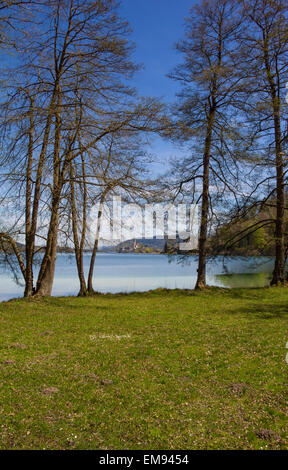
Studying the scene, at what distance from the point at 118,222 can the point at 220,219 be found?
6.17m

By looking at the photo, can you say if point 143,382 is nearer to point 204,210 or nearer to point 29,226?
point 29,226

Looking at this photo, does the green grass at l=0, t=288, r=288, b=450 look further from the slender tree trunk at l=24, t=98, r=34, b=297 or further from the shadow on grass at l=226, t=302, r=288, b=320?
the slender tree trunk at l=24, t=98, r=34, b=297

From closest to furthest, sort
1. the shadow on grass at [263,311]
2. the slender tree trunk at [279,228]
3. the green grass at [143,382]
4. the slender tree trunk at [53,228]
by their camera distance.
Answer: the green grass at [143,382]
the shadow on grass at [263,311]
the slender tree trunk at [53,228]
the slender tree trunk at [279,228]

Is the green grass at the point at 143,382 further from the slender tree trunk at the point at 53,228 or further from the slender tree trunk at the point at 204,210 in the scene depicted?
the slender tree trunk at the point at 204,210

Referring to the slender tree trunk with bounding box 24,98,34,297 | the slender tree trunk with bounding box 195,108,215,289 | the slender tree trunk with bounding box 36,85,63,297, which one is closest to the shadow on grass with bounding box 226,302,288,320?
the slender tree trunk with bounding box 195,108,215,289

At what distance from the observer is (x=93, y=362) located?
6.79m

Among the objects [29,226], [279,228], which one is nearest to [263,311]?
[279,228]

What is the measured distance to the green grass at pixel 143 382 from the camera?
426 cm

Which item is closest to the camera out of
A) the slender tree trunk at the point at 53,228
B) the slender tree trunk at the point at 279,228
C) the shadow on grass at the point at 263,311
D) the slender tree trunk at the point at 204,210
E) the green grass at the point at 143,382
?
the green grass at the point at 143,382

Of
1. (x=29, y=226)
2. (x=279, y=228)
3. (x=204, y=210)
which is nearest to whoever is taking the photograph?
(x=29, y=226)

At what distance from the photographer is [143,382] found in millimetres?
5785

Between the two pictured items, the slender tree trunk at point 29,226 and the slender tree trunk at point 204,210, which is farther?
the slender tree trunk at point 204,210

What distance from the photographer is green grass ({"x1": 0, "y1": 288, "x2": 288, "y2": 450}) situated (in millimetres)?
4262

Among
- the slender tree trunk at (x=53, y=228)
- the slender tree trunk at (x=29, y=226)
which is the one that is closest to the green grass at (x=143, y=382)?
the slender tree trunk at (x=29, y=226)
